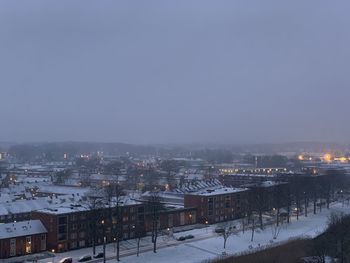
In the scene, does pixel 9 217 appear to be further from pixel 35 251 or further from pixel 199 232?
pixel 199 232

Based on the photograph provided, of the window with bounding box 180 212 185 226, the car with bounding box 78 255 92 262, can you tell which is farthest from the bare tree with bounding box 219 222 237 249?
the car with bounding box 78 255 92 262

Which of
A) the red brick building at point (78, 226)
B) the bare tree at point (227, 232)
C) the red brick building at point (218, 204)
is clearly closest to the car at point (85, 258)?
the red brick building at point (78, 226)

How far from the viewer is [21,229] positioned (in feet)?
84.8

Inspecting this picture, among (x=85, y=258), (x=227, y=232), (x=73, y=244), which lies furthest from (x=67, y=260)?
(x=227, y=232)

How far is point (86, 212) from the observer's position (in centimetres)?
2817

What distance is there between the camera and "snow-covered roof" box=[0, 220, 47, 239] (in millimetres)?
25219

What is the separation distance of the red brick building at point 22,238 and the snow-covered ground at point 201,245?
1.54 m

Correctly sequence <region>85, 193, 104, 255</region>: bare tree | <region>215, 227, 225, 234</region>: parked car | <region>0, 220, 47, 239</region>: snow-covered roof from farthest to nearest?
<region>215, 227, 225, 234</region>: parked car → <region>85, 193, 104, 255</region>: bare tree → <region>0, 220, 47, 239</region>: snow-covered roof

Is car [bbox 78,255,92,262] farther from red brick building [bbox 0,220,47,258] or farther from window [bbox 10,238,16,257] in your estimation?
window [bbox 10,238,16,257]

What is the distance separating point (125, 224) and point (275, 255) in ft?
29.6

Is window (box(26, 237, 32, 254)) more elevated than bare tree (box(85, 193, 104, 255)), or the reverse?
bare tree (box(85, 193, 104, 255))

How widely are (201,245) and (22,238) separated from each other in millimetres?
9154

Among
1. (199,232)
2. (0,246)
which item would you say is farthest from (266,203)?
(0,246)

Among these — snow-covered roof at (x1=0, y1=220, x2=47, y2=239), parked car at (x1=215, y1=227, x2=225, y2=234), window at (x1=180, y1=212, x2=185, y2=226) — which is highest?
snow-covered roof at (x1=0, y1=220, x2=47, y2=239)
